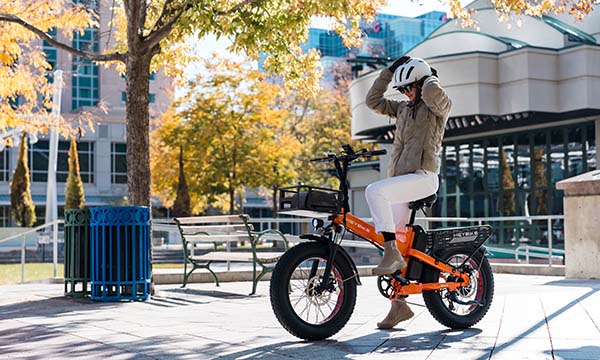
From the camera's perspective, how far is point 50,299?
389 inches

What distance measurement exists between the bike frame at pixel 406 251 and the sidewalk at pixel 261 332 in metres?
0.34

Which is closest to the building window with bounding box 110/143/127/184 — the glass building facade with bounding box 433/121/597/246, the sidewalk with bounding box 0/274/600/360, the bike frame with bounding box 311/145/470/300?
the glass building facade with bounding box 433/121/597/246

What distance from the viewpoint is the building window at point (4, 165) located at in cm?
5853

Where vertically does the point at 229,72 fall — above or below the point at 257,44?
above

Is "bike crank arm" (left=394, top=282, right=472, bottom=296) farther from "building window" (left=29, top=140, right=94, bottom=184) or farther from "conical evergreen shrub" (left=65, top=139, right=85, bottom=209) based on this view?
"building window" (left=29, top=140, right=94, bottom=184)

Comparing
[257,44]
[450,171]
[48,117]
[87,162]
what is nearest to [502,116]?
[450,171]

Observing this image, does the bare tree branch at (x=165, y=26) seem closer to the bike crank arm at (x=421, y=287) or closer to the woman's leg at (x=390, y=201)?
the woman's leg at (x=390, y=201)

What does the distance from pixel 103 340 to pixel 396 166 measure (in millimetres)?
2496

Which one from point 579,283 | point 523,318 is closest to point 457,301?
point 523,318

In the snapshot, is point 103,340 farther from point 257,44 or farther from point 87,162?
point 87,162

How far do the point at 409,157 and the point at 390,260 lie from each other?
2.67ft

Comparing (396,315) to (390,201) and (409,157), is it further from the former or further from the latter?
(409,157)

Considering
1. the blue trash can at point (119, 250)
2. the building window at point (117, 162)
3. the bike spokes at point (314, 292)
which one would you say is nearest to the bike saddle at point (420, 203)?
the bike spokes at point (314, 292)

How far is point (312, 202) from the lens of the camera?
19.6 feet
